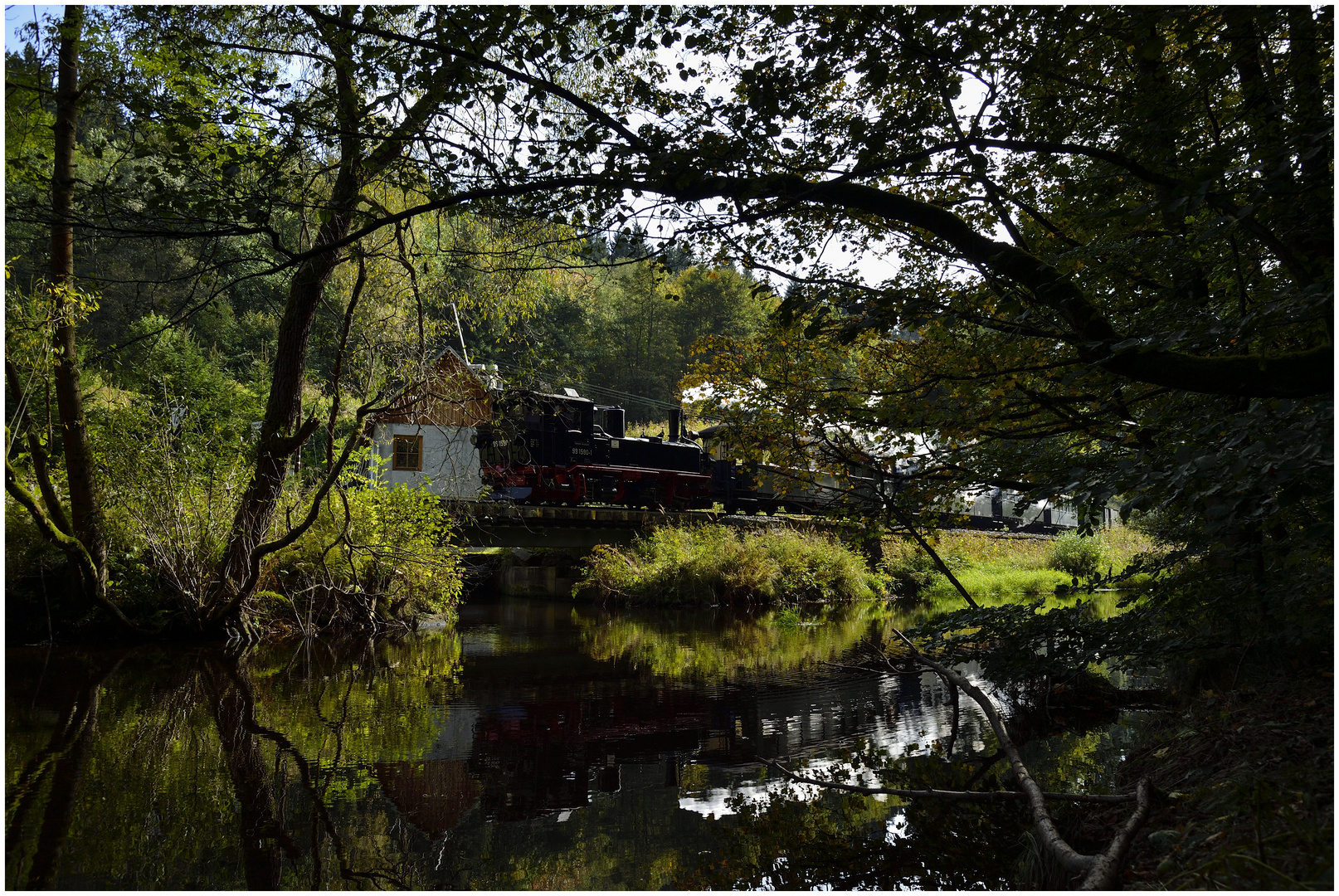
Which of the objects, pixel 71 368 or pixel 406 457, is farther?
pixel 406 457

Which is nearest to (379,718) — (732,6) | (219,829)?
(219,829)

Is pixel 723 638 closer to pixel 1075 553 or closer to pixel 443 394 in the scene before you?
pixel 443 394

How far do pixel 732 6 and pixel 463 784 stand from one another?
4.62 metres

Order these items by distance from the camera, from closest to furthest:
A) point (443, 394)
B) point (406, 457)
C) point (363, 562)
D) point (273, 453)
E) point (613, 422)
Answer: point (443, 394) < point (273, 453) < point (363, 562) < point (613, 422) < point (406, 457)

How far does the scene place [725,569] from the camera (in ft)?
52.9

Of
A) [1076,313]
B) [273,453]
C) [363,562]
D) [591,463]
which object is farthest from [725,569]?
[1076,313]

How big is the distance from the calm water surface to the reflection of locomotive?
916 centimetres

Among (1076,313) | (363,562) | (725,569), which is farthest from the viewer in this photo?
(725,569)

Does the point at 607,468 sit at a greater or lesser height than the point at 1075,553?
greater

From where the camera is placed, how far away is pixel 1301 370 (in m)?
2.92

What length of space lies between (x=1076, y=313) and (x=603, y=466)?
16331mm

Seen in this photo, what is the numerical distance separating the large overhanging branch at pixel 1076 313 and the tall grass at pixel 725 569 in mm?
12258

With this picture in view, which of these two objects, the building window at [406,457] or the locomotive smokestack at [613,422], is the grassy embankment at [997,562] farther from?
the building window at [406,457]

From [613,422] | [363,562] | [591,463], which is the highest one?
[613,422]
